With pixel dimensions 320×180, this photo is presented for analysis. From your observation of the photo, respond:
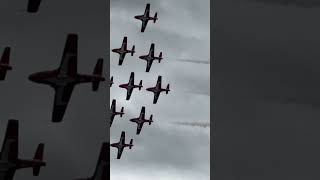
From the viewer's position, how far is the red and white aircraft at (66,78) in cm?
6050

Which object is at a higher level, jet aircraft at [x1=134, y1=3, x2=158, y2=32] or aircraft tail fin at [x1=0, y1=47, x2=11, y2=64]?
jet aircraft at [x1=134, y1=3, x2=158, y2=32]

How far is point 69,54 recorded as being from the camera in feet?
199

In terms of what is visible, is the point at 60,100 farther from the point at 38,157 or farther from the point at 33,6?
the point at 33,6

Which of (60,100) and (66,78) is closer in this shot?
(60,100)

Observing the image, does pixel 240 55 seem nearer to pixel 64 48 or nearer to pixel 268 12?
pixel 268 12

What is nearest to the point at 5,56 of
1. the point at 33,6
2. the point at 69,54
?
the point at 33,6

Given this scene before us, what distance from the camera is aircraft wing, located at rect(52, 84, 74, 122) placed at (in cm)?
6059

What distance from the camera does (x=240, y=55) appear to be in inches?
2970

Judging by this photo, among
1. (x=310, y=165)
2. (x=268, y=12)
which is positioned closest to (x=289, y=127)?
(x=310, y=165)

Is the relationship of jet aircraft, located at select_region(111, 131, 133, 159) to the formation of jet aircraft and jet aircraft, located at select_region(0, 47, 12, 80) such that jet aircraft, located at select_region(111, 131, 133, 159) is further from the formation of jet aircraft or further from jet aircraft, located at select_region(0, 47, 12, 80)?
jet aircraft, located at select_region(0, 47, 12, 80)

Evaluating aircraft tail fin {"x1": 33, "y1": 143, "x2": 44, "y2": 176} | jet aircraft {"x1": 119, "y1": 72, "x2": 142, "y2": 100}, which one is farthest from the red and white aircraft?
jet aircraft {"x1": 119, "y1": 72, "x2": 142, "y2": 100}

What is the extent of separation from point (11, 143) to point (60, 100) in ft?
15.5

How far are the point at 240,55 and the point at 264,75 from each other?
8.98 feet

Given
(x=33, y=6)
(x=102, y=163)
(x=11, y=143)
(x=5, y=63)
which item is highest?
(x=33, y=6)
